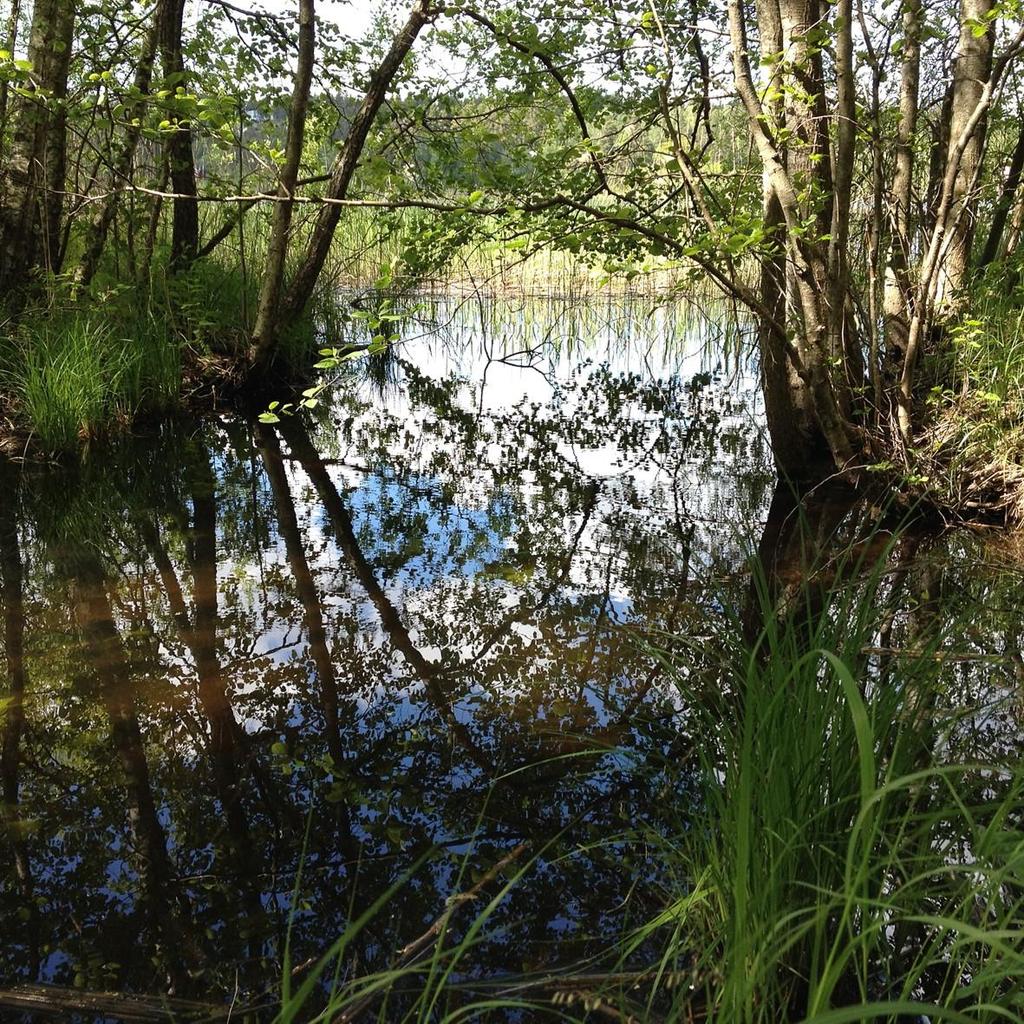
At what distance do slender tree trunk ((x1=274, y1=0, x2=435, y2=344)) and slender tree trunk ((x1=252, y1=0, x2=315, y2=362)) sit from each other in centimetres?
26

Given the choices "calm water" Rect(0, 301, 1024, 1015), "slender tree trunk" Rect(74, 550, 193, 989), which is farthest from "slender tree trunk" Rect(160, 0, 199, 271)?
"slender tree trunk" Rect(74, 550, 193, 989)

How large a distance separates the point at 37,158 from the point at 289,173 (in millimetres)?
1633

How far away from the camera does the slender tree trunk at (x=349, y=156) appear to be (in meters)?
6.39

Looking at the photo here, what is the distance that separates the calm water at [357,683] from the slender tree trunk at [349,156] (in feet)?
6.63

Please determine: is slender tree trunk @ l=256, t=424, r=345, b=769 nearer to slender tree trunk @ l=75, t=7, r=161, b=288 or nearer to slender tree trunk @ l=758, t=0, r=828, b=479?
slender tree trunk @ l=75, t=7, r=161, b=288

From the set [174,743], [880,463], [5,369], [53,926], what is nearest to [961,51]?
[880,463]

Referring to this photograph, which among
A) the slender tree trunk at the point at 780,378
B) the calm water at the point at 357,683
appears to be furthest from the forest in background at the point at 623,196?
the calm water at the point at 357,683

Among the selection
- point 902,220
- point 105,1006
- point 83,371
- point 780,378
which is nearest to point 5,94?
point 83,371

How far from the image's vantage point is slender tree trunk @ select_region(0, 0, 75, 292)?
540cm

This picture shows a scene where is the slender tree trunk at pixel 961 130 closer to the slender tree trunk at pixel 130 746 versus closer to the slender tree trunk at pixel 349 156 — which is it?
the slender tree trunk at pixel 349 156

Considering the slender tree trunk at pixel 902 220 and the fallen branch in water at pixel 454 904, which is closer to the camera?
the fallen branch in water at pixel 454 904

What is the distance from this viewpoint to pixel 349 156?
269 inches

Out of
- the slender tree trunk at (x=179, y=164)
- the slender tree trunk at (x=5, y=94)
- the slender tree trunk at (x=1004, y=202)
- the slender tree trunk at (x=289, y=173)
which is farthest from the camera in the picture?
the slender tree trunk at (x=179, y=164)

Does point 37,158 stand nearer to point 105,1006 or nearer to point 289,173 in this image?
point 289,173
